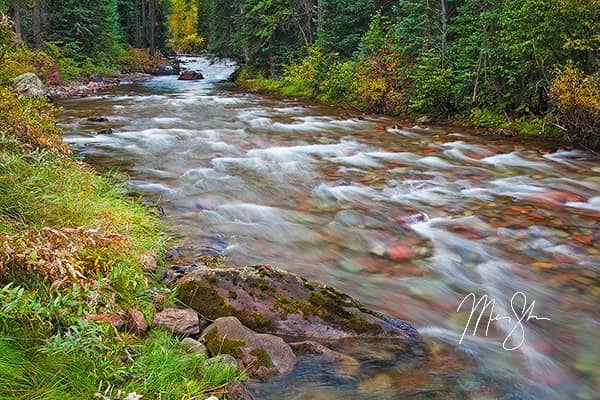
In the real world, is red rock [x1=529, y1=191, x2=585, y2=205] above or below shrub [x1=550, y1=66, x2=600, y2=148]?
below

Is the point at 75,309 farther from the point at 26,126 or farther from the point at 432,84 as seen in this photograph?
the point at 432,84

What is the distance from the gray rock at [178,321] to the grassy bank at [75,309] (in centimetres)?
7

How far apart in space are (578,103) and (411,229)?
601 centimetres

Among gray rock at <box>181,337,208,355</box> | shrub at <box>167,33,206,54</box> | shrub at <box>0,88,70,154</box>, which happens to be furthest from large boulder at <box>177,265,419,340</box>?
shrub at <box>167,33,206,54</box>

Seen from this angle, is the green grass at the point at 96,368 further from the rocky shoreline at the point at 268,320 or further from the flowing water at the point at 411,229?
the flowing water at the point at 411,229

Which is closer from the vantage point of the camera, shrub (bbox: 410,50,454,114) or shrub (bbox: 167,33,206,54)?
shrub (bbox: 410,50,454,114)

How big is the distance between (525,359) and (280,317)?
1767 mm

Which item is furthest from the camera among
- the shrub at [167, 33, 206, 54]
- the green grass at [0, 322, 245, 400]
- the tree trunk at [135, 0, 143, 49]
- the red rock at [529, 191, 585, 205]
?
the shrub at [167, 33, 206, 54]

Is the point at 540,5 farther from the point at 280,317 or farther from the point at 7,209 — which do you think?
the point at 7,209

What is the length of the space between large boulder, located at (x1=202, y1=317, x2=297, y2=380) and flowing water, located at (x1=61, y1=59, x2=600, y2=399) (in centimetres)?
10

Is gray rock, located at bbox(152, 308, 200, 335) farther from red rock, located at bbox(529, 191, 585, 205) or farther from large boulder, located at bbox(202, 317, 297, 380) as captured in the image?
red rock, located at bbox(529, 191, 585, 205)

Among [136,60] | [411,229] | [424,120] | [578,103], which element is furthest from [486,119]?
[136,60]

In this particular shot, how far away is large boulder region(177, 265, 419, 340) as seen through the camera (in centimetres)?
354

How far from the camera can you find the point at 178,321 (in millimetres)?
3221
